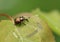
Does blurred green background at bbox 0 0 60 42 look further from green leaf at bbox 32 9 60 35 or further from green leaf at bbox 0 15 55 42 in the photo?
green leaf at bbox 0 15 55 42

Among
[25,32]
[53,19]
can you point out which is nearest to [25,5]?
[53,19]

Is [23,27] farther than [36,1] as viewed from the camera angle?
No

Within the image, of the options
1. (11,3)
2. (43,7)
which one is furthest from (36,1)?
(11,3)

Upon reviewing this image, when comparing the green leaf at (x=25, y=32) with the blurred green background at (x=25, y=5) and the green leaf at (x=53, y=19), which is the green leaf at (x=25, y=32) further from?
the blurred green background at (x=25, y=5)

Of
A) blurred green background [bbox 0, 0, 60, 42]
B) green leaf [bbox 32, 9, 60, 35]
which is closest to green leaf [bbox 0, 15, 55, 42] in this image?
green leaf [bbox 32, 9, 60, 35]

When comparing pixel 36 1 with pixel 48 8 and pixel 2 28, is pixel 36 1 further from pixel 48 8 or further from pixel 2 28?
pixel 2 28

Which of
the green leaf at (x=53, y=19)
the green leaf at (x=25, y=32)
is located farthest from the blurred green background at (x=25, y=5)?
the green leaf at (x=25, y=32)

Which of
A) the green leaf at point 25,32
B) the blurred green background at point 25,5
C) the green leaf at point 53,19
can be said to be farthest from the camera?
the blurred green background at point 25,5

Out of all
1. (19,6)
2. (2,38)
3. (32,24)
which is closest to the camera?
(2,38)

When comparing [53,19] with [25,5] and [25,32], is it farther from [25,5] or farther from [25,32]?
[25,32]
